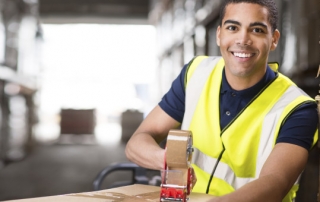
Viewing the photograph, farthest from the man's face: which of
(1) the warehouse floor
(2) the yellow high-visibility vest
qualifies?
(1) the warehouse floor

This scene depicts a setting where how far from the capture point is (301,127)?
182 cm

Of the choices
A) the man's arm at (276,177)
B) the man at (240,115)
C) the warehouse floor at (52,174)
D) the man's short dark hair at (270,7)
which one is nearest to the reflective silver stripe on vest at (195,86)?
the man at (240,115)

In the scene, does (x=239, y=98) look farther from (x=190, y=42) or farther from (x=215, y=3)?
(x=190, y=42)

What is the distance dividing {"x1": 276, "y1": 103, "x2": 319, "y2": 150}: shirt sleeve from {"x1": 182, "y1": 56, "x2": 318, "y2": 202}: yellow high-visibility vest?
0.02m

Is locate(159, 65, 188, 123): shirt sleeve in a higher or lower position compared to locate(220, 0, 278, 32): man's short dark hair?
lower

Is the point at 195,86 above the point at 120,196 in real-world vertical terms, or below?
above

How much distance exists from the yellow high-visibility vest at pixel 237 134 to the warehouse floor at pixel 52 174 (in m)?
4.44

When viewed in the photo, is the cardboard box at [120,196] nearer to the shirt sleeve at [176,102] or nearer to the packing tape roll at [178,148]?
the packing tape roll at [178,148]

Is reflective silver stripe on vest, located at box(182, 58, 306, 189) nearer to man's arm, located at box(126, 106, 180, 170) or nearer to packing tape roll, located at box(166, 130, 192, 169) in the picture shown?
man's arm, located at box(126, 106, 180, 170)

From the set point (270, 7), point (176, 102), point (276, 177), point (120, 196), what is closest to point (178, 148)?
point (120, 196)

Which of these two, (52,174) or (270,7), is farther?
(52,174)

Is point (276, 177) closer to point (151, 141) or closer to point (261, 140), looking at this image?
point (261, 140)

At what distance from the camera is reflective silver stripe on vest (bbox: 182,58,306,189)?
6.28ft

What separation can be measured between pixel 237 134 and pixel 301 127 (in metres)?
0.26
